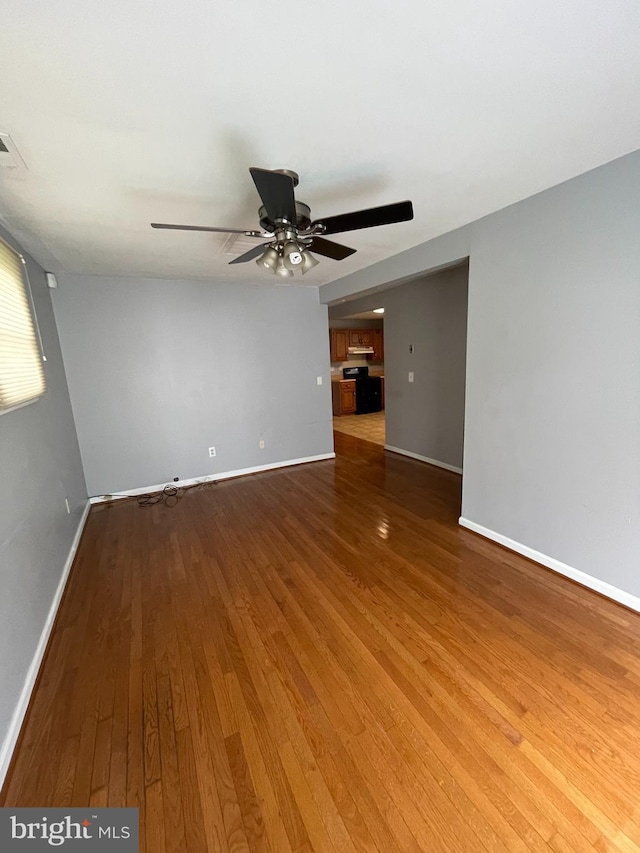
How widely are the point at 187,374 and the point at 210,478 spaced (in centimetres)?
127

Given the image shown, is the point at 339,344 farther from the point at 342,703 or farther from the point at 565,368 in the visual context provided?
the point at 342,703

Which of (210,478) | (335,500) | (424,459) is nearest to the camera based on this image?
(335,500)

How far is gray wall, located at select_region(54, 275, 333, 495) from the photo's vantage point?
3.50 metres

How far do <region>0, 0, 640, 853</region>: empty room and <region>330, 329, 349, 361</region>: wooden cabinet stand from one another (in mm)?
4753

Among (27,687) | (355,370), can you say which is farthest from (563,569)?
(355,370)

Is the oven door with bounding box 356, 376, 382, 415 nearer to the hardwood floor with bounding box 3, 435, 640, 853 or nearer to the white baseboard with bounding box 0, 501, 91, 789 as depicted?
the hardwood floor with bounding box 3, 435, 640, 853

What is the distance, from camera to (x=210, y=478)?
422 cm

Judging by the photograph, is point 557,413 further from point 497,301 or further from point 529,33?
point 529,33

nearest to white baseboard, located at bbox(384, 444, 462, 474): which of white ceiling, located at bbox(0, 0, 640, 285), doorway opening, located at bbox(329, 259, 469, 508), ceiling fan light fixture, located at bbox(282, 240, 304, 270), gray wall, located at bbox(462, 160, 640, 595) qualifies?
doorway opening, located at bbox(329, 259, 469, 508)

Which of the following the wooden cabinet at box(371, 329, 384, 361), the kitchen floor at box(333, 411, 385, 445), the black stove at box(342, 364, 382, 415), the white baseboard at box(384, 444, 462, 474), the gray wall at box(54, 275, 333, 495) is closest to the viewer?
the gray wall at box(54, 275, 333, 495)

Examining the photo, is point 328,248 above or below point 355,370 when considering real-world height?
above

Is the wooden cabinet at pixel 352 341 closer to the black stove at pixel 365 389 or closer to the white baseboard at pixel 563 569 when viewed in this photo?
the black stove at pixel 365 389

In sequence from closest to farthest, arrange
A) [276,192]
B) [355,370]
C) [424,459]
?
[276,192] → [424,459] → [355,370]

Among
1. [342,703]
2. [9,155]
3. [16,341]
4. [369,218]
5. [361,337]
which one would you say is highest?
[9,155]
